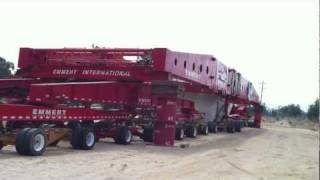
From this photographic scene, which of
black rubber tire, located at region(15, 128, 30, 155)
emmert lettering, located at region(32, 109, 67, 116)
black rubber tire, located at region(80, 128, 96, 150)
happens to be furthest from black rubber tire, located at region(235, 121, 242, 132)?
black rubber tire, located at region(15, 128, 30, 155)

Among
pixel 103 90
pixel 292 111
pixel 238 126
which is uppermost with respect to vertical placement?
pixel 292 111

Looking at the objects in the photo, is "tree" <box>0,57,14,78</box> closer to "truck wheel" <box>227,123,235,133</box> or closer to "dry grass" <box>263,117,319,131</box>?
"truck wheel" <box>227,123,235,133</box>

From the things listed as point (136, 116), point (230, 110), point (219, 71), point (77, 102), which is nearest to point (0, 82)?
point (77, 102)

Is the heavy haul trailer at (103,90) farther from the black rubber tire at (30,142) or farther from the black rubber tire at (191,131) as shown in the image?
the black rubber tire at (191,131)

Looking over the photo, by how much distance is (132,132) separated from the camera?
21.5 m

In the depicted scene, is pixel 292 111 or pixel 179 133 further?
pixel 292 111

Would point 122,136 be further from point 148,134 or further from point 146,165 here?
point 146,165

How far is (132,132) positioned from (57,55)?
395cm

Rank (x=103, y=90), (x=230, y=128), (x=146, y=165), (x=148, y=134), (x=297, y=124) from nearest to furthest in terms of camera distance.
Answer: (x=146, y=165), (x=103, y=90), (x=148, y=134), (x=230, y=128), (x=297, y=124)

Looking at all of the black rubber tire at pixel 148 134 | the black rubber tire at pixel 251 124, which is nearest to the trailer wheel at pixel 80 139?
the black rubber tire at pixel 148 134

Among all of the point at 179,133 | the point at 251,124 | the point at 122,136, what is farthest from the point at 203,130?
the point at 251,124

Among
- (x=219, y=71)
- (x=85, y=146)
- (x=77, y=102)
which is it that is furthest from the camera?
(x=219, y=71)

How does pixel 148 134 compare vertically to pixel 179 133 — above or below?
below

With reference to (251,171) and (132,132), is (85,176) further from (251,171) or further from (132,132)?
(132,132)
